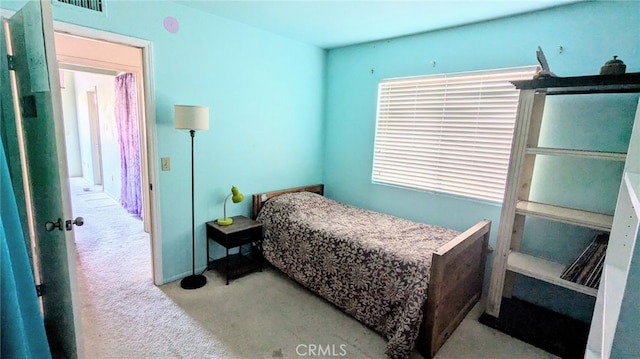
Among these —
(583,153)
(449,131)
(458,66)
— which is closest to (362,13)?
(458,66)

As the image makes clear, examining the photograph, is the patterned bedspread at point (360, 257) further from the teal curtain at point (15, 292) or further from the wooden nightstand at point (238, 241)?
the teal curtain at point (15, 292)

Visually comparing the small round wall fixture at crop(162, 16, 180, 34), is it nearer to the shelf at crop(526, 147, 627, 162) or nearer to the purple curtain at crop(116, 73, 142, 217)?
the purple curtain at crop(116, 73, 142, 217)

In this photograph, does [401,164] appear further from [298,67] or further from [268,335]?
[268,335]

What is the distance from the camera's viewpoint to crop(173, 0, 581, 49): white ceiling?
2191mm

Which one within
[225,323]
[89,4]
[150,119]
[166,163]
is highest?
[89,4]

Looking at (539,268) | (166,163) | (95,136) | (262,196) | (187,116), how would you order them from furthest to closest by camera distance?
(95,136) < (262,196) < (166,163) < (187,116) < (539,268)

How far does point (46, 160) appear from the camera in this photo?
154cm

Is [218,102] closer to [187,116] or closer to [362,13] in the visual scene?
[187,116]

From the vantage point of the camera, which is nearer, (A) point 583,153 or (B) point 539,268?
(A) point 583,153

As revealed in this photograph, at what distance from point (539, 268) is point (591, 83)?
1251 millimetres

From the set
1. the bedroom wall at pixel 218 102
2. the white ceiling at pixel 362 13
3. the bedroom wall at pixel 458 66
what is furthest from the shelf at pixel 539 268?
the bedroom wall at pixel 218 102

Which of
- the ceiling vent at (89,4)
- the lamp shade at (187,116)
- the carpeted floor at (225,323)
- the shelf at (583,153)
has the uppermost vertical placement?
the ceiling vent at (89,4)

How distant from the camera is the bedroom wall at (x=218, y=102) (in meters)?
2.38

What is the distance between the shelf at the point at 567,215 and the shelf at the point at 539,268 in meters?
0.38
